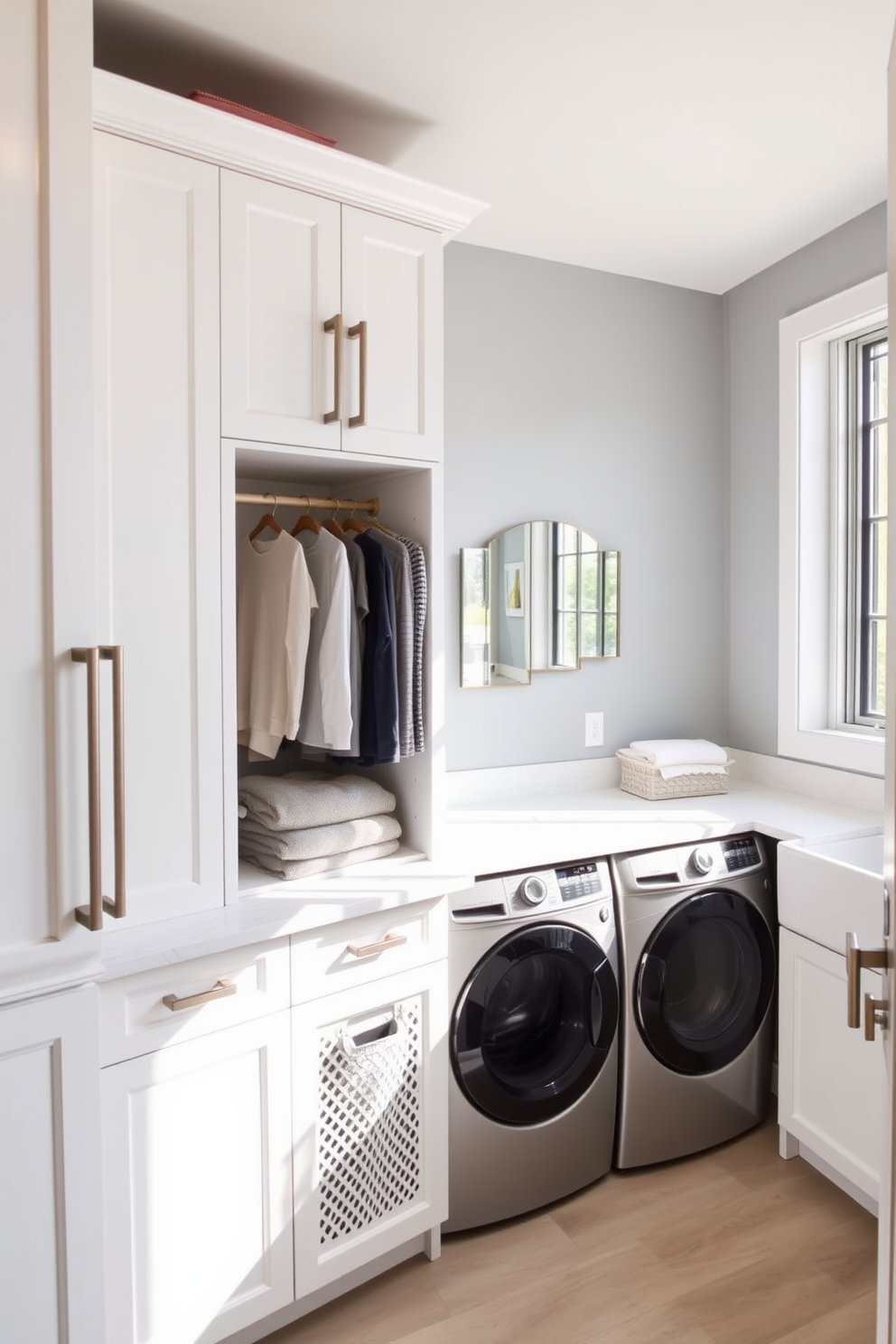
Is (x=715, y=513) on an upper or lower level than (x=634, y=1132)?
upper

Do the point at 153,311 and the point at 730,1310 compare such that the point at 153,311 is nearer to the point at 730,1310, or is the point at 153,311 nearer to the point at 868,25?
the point at 868,25

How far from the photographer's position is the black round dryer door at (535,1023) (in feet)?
6.81

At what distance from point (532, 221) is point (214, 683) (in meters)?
1.76

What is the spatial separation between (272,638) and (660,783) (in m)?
1.37

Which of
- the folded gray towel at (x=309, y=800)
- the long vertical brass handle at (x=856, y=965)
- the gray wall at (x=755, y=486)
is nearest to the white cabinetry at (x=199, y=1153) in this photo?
the folded gray towel at (x=309, y=800)

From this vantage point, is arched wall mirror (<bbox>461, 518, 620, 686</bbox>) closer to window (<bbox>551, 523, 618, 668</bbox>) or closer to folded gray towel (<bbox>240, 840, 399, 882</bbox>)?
window (<bbox>551, 523, 618, 668</bbox>)

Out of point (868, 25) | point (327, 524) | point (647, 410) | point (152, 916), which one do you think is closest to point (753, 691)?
point (647, 410)

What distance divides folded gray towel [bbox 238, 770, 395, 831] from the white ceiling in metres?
1.60

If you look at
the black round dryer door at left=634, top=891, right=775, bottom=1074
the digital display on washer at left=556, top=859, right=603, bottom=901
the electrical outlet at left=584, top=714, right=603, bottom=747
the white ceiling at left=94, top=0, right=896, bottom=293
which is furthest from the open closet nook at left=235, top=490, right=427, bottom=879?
the electrical outlet at left=584, top=714, right=603, bottom=747

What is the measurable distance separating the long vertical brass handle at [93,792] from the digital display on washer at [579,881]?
1219mm

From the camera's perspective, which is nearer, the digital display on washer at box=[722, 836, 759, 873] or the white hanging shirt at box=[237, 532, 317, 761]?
the white hanging shirt at box=[237, 532, 317, 761]

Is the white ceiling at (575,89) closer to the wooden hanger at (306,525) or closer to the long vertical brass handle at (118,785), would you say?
the wooden hanger at (306,525)

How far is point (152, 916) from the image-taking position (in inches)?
66.4

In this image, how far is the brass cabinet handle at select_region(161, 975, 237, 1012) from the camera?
5.25 ft
